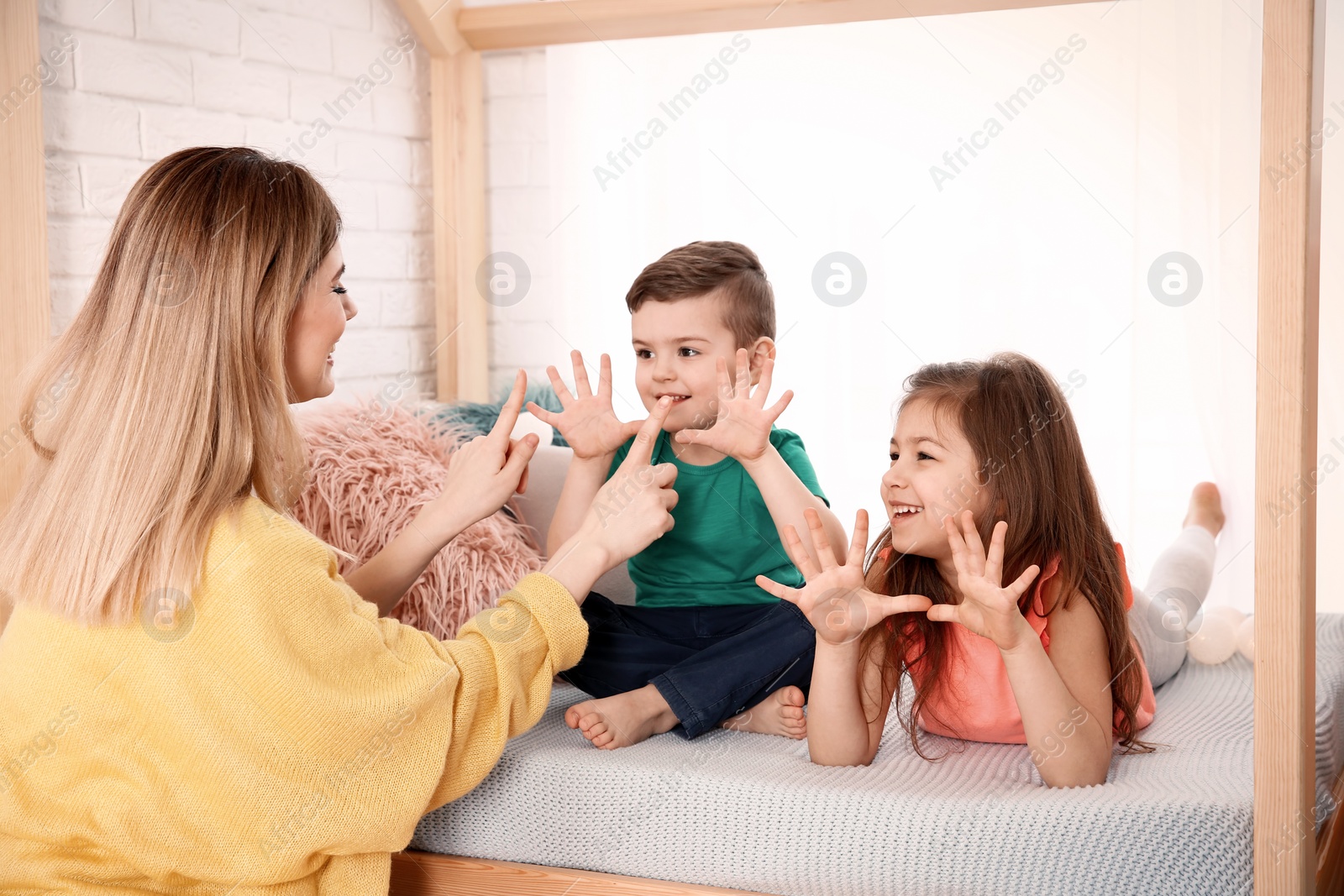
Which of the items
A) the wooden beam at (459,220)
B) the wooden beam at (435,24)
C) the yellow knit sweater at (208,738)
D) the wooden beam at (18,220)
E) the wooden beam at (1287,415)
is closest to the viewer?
the wooden beam at (1287,415)

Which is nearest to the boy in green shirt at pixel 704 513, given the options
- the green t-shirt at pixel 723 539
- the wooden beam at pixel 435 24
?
the green t-shirt at pixel 723 539

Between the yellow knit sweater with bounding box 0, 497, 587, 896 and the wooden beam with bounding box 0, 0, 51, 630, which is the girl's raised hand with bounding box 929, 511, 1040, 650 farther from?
the wooden beam with bounding box 0, 0, 51, 630

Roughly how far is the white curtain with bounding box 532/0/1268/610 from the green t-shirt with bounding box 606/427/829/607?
0.62 m

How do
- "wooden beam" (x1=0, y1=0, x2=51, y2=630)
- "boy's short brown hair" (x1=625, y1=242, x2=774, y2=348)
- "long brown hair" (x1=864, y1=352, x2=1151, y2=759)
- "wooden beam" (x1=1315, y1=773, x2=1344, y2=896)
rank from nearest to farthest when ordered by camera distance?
1. "wooden beam" (x1=1315, y1=773, x2=1344, y2=896)
2. "long brown hair" (x1=864, y1=352, x2=1151, y2=759)
3. "wooden beam" (x1=0, y1=0, x2=51, y2=630)
4. "boy's short brown hair" (x1=625, y1=242, x2=774, y2=348)

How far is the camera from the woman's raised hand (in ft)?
3.98

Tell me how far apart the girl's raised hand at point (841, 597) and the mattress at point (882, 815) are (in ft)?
0.49

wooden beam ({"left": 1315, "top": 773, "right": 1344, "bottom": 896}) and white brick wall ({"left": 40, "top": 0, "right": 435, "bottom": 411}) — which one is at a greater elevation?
white brick wall ({"left": 40, "top": 0, "right": 435, "bottom": 411})

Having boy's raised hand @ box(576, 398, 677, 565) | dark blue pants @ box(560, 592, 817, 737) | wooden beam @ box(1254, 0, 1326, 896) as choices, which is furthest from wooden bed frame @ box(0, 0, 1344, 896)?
boy's raised hand @ box(576, 398, 677, 565)

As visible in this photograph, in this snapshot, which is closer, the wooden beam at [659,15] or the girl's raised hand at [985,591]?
the girl's raised hand at [985,591]

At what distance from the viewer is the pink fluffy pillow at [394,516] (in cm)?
146

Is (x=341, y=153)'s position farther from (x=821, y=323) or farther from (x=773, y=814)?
(x=773, y=814)

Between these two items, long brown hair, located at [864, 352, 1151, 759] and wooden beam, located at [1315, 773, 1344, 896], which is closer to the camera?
wooden beam, located at [1315, 773, 1344, 896]

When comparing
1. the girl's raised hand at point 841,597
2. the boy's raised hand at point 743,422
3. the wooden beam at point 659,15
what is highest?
the wooden beam at point 659,15

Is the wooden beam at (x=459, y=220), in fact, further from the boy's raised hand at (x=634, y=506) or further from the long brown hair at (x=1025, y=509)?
the long brown hair at (x=1025, y=509)
